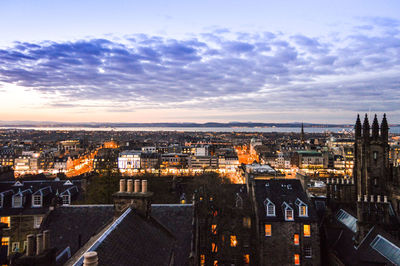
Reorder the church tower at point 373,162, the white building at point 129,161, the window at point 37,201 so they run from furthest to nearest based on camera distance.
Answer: the white building at point 129,161, the church tower at point 373,162, the window at point 37,201

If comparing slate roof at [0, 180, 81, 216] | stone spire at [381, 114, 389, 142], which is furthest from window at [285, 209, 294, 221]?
slate roof at [0, 180, 81, 216]

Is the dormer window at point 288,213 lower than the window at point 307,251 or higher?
higher

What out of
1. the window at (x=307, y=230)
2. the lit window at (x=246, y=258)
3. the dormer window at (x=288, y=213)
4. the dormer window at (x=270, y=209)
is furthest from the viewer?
the lit window at (x=246, y=258)

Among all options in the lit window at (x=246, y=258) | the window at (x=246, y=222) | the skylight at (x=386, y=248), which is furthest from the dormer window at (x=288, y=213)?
the skylight at (x=386, y=248)

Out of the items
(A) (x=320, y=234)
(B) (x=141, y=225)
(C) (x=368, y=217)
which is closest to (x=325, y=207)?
(A) (x=320, y=234)

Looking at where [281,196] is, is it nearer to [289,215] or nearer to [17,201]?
[289,215]

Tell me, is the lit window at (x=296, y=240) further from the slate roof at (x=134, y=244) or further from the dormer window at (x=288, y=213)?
the slate roof at (x=134, y=244)

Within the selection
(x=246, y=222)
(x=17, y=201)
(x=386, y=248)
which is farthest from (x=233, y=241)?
(x=17, y=201)

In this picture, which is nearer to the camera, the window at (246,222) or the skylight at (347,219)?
the skylight at (347,219)
